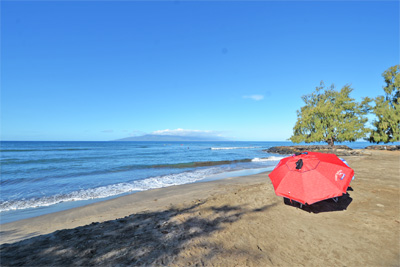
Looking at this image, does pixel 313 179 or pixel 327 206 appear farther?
pixel 327 206

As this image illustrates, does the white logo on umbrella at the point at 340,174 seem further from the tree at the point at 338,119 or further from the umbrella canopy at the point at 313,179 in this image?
the tree at the point at 338,119

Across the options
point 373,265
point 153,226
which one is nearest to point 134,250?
point 153,226

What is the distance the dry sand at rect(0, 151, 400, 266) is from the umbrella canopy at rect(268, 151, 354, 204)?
3.31 ft

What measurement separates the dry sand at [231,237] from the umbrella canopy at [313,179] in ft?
3.31

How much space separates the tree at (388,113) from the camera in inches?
1053

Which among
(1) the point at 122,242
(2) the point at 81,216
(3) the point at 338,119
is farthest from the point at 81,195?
(3) the point at 338,119

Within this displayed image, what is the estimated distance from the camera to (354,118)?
27.1 metres

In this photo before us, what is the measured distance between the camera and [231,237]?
4.51 metres

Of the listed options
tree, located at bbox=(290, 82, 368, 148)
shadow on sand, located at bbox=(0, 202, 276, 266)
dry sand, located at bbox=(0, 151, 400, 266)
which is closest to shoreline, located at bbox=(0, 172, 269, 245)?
dry sand, located at bbox=(0, 151, 400, 266)

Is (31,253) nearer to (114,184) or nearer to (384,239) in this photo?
(384,239)

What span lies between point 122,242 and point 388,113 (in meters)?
39.5

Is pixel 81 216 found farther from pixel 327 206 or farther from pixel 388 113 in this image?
pixel 388 113

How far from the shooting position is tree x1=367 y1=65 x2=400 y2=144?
87.8ft

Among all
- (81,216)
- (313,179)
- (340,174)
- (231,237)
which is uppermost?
(340,174)
